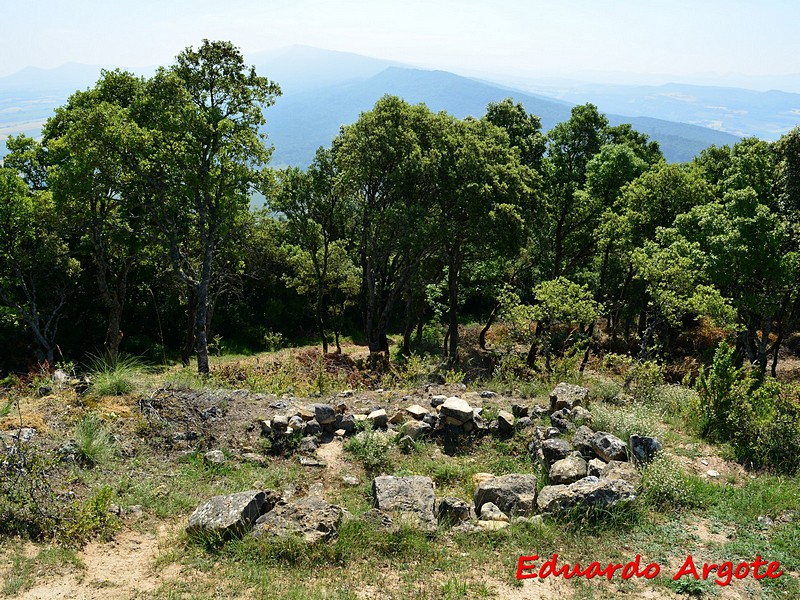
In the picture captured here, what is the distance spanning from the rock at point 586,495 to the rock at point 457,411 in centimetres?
327

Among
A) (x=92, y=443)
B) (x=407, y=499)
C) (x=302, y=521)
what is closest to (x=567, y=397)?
(x=407, y=499)

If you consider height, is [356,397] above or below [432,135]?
below

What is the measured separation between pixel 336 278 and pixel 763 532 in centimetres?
2508

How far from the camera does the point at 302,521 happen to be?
791 cm

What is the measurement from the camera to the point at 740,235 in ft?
58.5

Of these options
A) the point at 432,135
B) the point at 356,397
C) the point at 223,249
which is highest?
the point at 432,135

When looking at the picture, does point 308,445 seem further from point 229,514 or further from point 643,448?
point 643,448

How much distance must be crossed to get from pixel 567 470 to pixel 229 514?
6.04m

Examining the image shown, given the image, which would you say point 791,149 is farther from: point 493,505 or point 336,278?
point 336,278

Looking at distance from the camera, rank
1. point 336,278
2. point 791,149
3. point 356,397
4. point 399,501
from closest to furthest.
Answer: point 399,501, point 356,397, point 791,149, point 336,278

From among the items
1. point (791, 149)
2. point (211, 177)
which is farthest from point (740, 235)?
point (211, 177)

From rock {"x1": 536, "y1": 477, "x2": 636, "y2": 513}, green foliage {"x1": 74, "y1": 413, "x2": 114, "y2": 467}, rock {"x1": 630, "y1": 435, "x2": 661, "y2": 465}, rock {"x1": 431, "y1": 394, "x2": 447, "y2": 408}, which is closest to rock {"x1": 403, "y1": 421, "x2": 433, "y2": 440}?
rock {"x1": 431, "y1": 394, "x2": 447, "y2": 408}

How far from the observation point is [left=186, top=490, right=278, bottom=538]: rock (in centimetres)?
780

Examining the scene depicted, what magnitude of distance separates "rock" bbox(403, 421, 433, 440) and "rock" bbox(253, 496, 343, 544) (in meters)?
3.76
